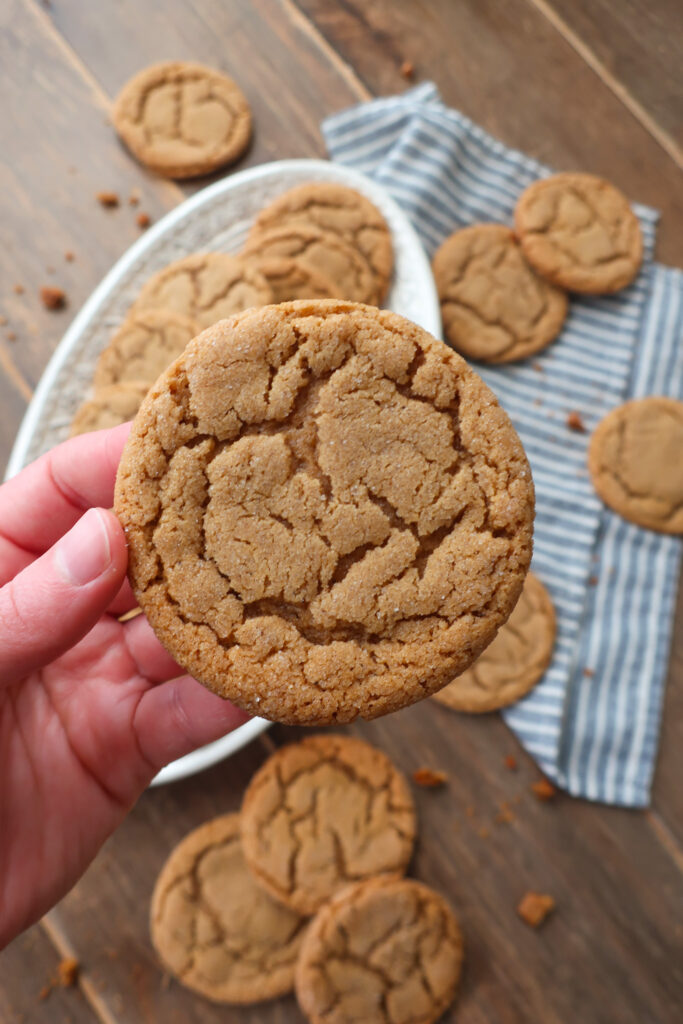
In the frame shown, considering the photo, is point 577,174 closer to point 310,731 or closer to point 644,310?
point 644,310

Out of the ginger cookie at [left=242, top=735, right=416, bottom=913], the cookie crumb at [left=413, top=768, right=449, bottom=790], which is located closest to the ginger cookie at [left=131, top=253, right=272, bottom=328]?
the ginger cookie at [left=242, top=735, right=416, bottom=913]

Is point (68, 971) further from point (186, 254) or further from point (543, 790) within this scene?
point (186, 254)

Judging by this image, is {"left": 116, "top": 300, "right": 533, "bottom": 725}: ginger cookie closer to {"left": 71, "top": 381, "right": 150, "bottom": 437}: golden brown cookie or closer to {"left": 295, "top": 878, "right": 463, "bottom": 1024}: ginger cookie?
{"left": 71, "top": 381, "right": 150, "bottom": 437}: golden brown cookie

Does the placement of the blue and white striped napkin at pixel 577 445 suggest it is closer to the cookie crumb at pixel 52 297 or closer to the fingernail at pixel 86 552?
the cookie crumb at pixel 52 297

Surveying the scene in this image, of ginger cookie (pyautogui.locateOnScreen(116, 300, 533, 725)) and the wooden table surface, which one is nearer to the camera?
ginger cookie (pyautogui.locateOnScreen(116, 300, 533, 725))

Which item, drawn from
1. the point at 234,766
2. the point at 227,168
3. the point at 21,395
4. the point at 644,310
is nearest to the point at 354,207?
the point at 227,168

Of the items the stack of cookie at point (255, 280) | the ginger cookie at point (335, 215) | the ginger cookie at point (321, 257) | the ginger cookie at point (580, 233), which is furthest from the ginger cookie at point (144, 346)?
the ginger cookie at point (580, 233)
